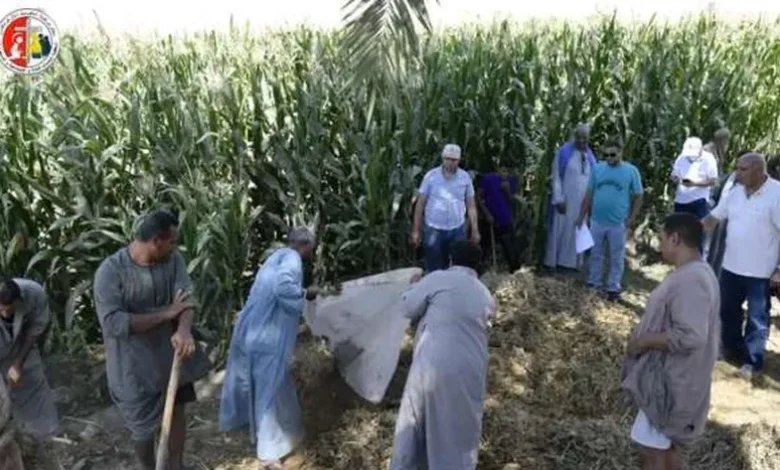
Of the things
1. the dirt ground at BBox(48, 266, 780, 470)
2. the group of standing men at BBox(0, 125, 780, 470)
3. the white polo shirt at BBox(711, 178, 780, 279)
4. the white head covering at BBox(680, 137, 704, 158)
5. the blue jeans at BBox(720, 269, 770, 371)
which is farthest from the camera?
the white head covering at BBox(680, 137, 704, 158)

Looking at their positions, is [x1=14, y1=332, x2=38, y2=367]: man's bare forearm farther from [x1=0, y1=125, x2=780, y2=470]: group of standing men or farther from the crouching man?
the crouching man

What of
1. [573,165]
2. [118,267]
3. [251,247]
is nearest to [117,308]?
[118,267]

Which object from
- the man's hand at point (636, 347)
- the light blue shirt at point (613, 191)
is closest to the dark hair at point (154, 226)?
the man's hand at point (636, 347)

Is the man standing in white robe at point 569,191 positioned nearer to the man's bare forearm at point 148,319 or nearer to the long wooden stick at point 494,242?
the long wooden stick at point 494,242

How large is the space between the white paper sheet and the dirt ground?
47 centimetres

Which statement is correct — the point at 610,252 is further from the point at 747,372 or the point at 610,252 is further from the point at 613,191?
the point at 747,372

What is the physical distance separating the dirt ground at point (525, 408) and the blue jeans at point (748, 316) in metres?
0.16

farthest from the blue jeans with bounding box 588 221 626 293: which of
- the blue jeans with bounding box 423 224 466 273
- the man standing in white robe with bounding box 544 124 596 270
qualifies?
the blue jeans with bounding box 423 224 466 273

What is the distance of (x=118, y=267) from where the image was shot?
3816 millimetres

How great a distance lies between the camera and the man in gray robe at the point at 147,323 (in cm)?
376

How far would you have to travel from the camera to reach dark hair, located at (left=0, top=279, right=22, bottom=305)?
382 cm

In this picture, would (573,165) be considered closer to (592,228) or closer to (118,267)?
(592,228)

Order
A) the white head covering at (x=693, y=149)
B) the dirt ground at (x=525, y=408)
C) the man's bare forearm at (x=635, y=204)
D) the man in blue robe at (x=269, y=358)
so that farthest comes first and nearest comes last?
the white head covering at (x=693, y=149) < the man's bare forearm at (x=635, y=204) < the dirt ground at (x=525, y=408) < the man in blue robe at (x=269, y=358)

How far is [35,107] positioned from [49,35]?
936 millimetres
